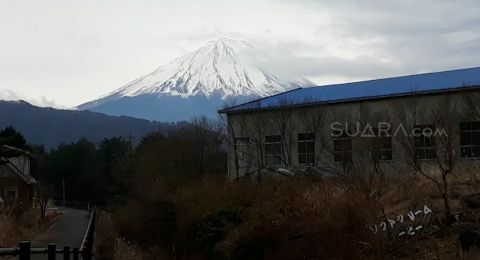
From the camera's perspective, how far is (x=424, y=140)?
39562 millimetres

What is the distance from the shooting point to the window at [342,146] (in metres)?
41.8

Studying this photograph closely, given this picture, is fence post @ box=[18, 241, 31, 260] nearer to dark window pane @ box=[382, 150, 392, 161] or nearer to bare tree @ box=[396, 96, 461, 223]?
bare tree @ box=[396, 96, 461, 223]

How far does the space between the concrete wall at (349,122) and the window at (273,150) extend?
43 centimetres

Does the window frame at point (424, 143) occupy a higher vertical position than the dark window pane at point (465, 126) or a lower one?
lower

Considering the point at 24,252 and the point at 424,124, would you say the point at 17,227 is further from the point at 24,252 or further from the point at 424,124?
the point at 24,252

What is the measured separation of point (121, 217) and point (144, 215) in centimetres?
751

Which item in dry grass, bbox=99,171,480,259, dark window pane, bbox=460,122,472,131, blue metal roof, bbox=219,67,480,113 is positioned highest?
blue metal roof, bbox=219,67,480,113

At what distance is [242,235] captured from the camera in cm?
2050

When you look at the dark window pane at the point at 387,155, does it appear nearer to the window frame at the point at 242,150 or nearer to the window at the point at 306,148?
the window at the point at 306,148

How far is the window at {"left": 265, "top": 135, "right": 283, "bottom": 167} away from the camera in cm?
5094

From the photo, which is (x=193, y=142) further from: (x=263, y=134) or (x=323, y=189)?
(x=323, y=189)

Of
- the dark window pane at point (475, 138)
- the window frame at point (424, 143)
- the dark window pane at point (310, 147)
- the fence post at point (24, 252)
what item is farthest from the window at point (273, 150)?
the fence post at point (24, 252)

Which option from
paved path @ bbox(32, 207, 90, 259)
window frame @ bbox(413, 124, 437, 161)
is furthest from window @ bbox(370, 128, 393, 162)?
paved path @ bbox(32, 207, 90, 259)

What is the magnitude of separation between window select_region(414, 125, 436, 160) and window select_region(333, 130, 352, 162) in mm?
4109
